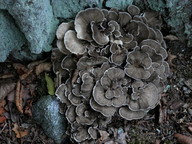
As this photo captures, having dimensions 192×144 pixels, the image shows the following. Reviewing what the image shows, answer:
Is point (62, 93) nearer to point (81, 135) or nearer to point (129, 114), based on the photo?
point (81, 135)

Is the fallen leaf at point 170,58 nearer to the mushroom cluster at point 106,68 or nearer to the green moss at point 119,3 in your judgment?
the mushroom cluster at point 106,68

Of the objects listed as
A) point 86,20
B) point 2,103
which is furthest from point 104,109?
point 2,103

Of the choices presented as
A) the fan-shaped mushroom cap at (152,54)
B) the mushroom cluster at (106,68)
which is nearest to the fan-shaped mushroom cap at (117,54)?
the mushroom cluster at (106,68)

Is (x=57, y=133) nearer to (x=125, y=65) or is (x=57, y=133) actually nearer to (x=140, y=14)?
(x=125, y=65)

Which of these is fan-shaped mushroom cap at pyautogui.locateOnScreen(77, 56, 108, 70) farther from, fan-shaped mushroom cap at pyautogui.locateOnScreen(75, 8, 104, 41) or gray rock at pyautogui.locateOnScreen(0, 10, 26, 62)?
gray rock at pyautogui.locateOnScreen(0, 10, 26, 62)

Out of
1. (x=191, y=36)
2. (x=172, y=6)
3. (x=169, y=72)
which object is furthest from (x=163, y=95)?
(x=172, y=6)

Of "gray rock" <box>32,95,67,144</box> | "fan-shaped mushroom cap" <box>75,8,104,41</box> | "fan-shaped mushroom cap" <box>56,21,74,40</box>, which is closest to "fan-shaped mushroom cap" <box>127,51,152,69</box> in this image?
"fan-shaped mushroom cap" <box>75,8,104,41</box>
